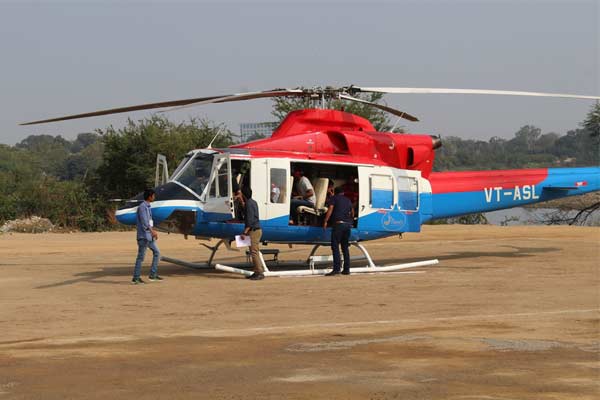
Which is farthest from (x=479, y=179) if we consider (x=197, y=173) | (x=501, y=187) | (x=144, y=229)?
(x=144, y=229)

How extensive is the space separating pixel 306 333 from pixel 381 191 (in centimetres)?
702

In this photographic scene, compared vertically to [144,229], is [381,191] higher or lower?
higher

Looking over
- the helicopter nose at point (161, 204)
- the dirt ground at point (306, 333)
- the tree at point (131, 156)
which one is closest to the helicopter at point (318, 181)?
the helicopter nose at point (161, 204)

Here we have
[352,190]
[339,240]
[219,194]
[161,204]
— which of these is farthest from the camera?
[352,190]

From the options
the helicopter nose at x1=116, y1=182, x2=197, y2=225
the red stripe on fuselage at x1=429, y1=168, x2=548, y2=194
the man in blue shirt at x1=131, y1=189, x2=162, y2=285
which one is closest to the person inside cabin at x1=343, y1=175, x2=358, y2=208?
the red stripe on fuselage at x1=429, y1=168, x2=548, y2=194

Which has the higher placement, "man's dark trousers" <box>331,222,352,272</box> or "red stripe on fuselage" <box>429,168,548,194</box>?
"red stripe on fuselage" <box>429,168,548,194</box>

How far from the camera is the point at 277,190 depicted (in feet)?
52.0

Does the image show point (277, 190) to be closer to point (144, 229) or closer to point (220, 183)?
point (220, 183)

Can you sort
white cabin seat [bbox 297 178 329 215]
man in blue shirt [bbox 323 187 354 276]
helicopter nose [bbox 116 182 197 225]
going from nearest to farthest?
1. helicopter nose [bbox 116 182 197 225]
2. man in blue shirt [bbox 323 187 354 276]
3. white cabin seat [bbox 297 178 329 215]

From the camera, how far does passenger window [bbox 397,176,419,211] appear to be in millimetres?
17000

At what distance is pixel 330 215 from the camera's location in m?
16.0

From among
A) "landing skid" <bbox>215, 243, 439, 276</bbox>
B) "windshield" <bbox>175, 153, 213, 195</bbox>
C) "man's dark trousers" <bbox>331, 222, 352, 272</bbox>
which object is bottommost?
"landing skid" <bbox>215, 243, 439, 276</bbox>

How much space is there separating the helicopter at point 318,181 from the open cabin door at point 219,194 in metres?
0.02

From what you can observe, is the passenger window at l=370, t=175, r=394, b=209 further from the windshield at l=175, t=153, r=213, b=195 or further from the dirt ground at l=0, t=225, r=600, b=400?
the windshield at l=175, t=153, r=213, b=195
